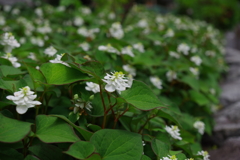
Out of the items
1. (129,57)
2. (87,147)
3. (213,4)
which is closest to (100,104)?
(87,147)

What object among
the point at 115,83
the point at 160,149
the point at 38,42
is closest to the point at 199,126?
the point at 160,149

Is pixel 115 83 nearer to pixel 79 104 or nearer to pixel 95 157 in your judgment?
pixel 79 104

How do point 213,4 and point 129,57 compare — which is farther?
point 213,4

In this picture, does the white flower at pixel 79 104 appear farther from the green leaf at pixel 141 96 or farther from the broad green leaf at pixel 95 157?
the broad green leaf at pixel 95 157

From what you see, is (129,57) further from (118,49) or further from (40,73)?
(40,73)

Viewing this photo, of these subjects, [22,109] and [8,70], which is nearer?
[22,109]

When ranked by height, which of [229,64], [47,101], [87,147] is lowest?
[229,64]

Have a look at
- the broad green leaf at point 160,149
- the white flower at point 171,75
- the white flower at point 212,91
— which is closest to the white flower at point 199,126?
the white flower at point 171,75
